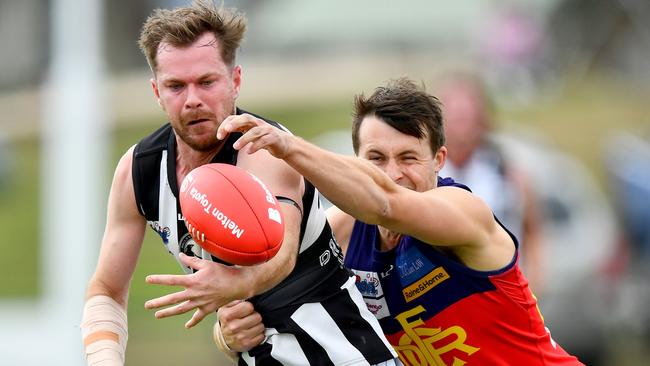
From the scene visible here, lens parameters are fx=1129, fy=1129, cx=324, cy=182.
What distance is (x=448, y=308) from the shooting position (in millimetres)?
4590

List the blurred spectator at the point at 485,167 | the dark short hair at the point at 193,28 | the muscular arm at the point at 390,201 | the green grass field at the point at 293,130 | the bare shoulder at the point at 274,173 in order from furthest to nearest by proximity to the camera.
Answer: the green grass field at the point at 293,130, the blurred spectator at the point at 485,167, the dark short hair at the point at 193,28, the bare shoulder at the point at 274,173, the muscular arm at the point at 390,201

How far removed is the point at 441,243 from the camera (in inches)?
172

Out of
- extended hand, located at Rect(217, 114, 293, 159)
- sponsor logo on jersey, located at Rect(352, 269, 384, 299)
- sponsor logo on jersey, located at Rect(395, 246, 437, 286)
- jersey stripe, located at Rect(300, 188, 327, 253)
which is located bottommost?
sponsor logo on jersey, located at Rect(352, 269, 384, 299)

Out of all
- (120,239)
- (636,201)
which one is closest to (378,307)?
(120,239)

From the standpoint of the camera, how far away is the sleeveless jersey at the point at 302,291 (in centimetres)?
441

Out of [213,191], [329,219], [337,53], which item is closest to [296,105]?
[337,53]

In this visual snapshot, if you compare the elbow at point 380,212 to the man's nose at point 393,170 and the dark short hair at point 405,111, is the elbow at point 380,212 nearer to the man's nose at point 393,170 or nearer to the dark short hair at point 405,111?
the man's nose at point 393,170

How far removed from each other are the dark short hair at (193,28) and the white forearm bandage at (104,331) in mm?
1031

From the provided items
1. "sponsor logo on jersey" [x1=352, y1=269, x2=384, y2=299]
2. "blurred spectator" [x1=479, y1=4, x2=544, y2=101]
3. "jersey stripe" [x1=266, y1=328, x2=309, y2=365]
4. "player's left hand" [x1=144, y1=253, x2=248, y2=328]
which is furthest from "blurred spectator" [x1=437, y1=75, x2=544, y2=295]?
"blurred spectator" [x1=479, y1=4, x2=544, y2=101]

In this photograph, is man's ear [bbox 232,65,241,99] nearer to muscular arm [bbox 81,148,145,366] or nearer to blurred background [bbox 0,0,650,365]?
muscular arm [bbox 81,148,145,366]

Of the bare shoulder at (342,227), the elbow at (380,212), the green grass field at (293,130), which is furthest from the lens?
the green grass field at (293,130)

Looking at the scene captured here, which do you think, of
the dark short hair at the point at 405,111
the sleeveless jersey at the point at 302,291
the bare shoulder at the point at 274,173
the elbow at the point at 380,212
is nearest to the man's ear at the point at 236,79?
the sleeveless jersey at the point at 302,291

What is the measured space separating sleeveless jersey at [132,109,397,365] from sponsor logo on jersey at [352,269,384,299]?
12 centimetres

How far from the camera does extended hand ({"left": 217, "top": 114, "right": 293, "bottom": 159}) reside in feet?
12.4
